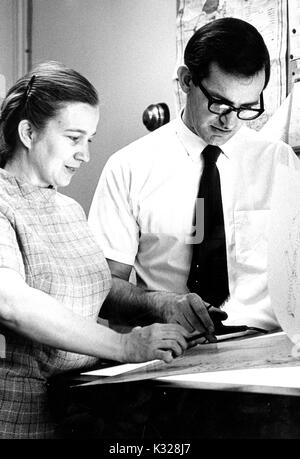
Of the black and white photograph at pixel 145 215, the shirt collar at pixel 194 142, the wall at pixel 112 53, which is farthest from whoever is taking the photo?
the shirt collar at pixel 194 142

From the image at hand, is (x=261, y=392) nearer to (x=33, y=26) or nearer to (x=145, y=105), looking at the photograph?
(x=145, y=105)

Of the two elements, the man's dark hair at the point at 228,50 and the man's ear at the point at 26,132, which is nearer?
the man's ear at the point at 26,132

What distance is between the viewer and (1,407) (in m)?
0.77

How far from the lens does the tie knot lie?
0.99 metres

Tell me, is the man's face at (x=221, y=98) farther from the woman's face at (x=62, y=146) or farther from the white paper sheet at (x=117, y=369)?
the white paper sheet at (x=117, y=369)

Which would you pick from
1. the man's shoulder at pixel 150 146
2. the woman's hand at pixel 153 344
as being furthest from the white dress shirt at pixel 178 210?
the woman's hand at pixel 153 344

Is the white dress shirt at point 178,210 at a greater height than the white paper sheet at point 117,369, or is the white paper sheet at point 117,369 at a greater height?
the white dress shirt at point 178,210

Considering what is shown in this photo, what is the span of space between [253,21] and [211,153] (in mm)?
211

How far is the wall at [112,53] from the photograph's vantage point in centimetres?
87

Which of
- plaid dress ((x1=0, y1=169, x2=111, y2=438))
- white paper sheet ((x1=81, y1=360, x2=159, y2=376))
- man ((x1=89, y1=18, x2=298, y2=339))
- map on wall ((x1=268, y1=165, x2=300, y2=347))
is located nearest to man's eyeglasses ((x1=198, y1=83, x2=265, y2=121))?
man ((x1=89, y1=18, x2=298, y2=339))

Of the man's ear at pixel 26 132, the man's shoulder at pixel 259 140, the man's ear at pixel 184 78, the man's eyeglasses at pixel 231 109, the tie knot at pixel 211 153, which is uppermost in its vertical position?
→ the man's ear at pixel 184 78

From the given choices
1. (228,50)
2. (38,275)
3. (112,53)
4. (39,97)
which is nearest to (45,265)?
(38,275)

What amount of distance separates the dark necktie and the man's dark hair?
16 cm

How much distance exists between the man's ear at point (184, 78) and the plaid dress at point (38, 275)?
0.25 meters
